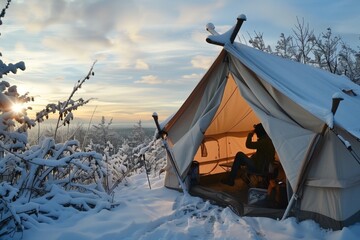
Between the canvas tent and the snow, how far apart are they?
0.27 metres

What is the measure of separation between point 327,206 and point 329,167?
46 centimetres

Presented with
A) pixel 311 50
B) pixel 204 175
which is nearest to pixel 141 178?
pixel 204 175

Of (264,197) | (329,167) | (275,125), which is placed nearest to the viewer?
(329,167)

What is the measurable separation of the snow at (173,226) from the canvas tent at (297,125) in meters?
0.27

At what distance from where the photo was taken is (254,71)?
14.7ft

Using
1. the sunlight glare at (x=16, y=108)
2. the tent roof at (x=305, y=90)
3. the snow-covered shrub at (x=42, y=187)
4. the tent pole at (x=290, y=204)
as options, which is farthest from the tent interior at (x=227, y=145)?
the sunlight glare at (x=16, y=108)

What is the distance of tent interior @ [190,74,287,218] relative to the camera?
5.99m

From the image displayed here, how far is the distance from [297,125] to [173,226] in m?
1.94

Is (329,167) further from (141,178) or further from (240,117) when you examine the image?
(141,178)

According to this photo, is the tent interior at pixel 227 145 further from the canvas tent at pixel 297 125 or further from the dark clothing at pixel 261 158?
the canvas tent at pixel 297 125

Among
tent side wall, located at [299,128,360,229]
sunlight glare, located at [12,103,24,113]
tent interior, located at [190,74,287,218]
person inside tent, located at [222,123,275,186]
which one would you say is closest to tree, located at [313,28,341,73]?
tent interior, located at [190,74,287,218]

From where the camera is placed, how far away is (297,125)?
417 centimetres

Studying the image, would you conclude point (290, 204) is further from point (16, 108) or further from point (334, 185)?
point (16, 108)

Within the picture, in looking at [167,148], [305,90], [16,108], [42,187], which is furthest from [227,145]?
[16,108]
